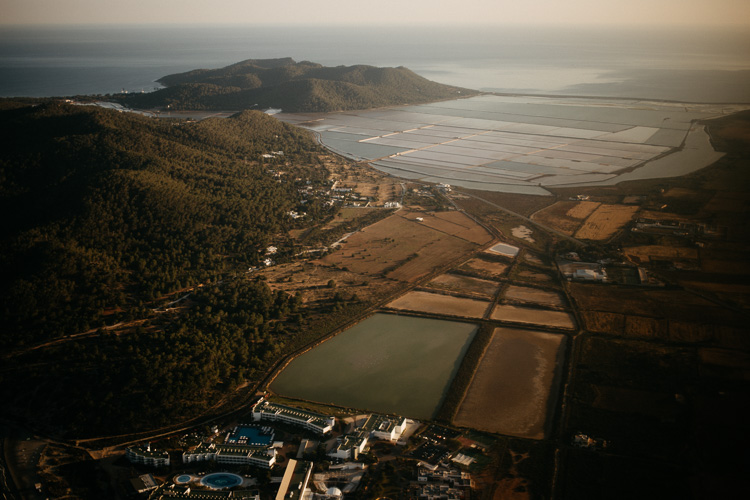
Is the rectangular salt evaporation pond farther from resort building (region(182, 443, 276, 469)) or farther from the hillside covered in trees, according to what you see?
resort building (region(182, 443, 276, 469))

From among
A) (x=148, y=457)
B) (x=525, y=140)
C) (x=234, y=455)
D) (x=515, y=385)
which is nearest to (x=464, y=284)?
(x=515, y=385)

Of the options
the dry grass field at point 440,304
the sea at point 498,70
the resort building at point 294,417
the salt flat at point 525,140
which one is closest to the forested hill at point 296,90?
the salt flat at point 525,140

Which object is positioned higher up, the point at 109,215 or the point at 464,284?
the point at 109,215

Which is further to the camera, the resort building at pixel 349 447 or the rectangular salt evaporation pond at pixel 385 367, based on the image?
the rectangular salt evaporation pond at pixel 385 367

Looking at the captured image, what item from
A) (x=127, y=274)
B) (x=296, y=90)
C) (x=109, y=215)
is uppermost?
(x=296, y=90)

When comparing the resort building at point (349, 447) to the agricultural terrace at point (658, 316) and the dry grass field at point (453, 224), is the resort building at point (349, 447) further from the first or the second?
the dry grass field at point (453, 224)

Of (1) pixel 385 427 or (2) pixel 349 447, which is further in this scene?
(1) pixel 385 427

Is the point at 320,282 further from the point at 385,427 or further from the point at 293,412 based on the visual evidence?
the point at 385,427
